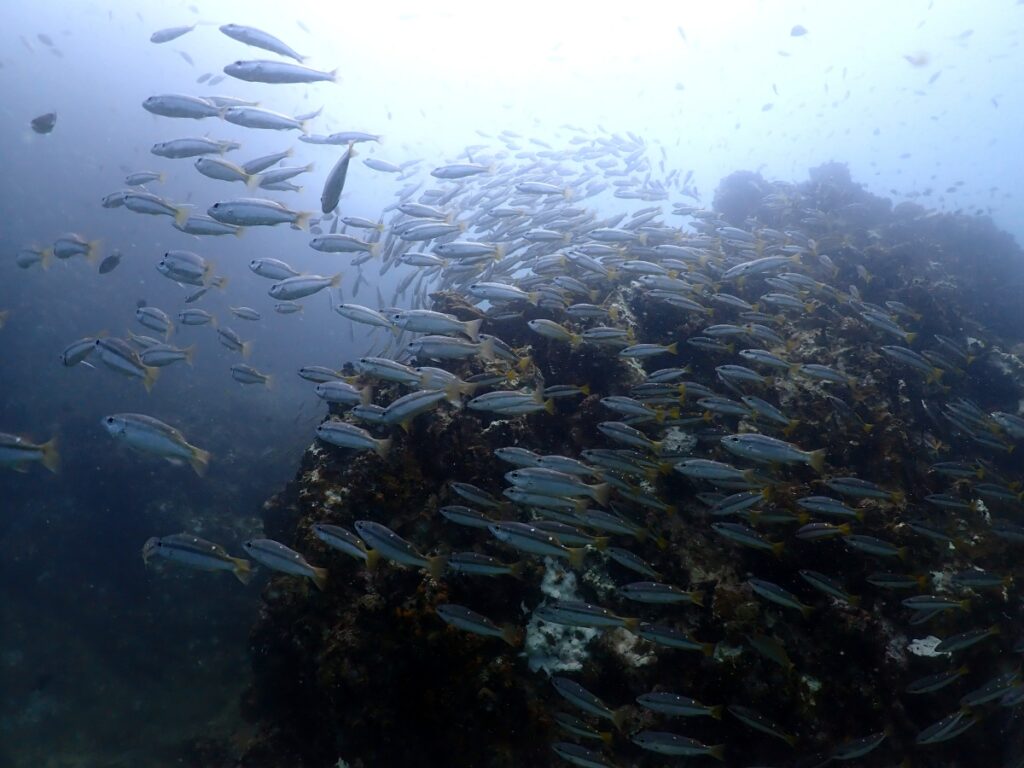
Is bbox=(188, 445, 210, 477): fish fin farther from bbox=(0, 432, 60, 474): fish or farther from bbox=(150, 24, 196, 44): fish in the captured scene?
bbox=(150, 24, 196, 44): fish

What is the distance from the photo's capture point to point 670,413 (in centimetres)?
649

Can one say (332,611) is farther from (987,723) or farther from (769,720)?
(987,723)

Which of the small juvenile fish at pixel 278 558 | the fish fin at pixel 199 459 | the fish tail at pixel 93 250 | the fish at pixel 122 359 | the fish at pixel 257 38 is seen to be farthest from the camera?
the fish tail at pixel 93 250

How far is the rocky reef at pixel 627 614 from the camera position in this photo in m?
4.79

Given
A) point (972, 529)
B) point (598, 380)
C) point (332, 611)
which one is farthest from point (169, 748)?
point (972, 529)

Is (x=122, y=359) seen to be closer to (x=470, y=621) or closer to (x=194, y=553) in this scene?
(x=194, y=553)

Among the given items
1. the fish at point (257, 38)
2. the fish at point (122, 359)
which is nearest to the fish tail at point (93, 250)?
the fish at point (122, 359)

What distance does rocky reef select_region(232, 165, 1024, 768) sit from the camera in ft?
15.7

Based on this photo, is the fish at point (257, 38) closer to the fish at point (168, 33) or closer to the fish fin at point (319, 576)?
the fish at point (168, 33)

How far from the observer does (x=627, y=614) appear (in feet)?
18.5

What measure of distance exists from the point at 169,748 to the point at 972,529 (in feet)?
42.0

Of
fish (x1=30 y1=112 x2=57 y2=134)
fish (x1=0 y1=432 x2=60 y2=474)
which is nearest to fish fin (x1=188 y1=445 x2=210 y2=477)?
fish (x1=0 y1=432 x2=60 y2=474)

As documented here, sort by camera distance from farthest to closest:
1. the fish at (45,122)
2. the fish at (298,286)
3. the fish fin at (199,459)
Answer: the fish at (45,122), the fish at (298,286), the fish fin at (199,459)

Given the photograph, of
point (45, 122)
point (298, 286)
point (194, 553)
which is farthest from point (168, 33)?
point (194, 553)
